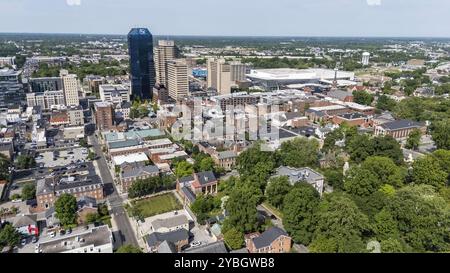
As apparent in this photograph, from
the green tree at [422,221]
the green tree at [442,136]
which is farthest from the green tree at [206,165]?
the green tree at [442,136]

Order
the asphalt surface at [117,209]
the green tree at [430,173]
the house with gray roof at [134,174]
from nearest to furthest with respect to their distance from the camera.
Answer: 1. the asphalt surface at [117,209]
2. the green tree at [430,173]
3. the house with gray roof at [134,174]

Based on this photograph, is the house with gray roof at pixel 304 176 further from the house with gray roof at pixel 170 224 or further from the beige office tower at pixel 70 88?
the beige office tower at pixel 70 88

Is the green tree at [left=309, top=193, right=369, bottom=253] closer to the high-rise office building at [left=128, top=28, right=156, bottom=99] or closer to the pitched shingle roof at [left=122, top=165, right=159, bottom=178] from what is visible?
the pitched shingle roof at [left=122, top=165, right=159, bottom=178]

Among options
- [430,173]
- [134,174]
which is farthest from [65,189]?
[430,173]

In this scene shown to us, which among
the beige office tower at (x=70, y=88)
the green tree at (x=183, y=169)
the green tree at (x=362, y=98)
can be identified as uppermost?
the beige office tower at (x=70, y=88)

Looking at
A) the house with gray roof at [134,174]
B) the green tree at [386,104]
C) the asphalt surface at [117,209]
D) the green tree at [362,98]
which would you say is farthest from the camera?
the green tree at [362,98]

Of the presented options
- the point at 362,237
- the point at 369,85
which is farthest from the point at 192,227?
the point at 369,85
